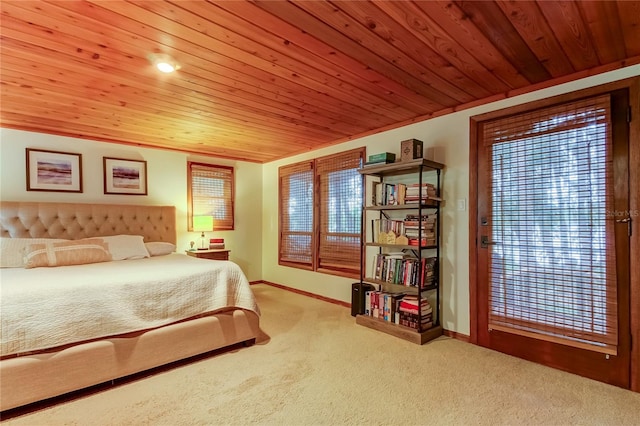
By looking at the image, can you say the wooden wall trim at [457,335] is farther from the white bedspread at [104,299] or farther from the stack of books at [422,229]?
the white bedspread at [104,299]

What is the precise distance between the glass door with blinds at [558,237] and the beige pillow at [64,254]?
12.2 feet

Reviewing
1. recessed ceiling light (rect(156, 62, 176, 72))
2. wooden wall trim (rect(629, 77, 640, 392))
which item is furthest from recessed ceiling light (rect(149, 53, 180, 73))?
wooden wall trim (rect(629, 77, 640, 392))

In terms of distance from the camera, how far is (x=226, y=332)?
276cm

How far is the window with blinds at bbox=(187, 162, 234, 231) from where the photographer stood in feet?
16.0

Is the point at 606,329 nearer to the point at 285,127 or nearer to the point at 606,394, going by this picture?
the point at 606,394

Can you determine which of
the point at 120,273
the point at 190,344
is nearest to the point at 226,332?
the point at 190,344

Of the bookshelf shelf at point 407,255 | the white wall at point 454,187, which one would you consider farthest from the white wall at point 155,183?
the white wall at point 454,187

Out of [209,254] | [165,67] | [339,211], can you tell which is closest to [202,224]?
[209,254]

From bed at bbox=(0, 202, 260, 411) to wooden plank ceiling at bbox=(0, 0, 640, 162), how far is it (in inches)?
55.8

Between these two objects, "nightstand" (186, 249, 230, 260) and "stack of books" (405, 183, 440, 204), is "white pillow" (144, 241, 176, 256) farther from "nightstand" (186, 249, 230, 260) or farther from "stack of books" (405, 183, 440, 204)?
"stack of books" (405, 183, 440, 204)

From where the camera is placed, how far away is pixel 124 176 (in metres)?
4.27

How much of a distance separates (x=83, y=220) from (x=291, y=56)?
11.0ft

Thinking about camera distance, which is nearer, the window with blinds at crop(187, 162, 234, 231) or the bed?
the bed

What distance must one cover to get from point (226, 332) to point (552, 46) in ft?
10.4
